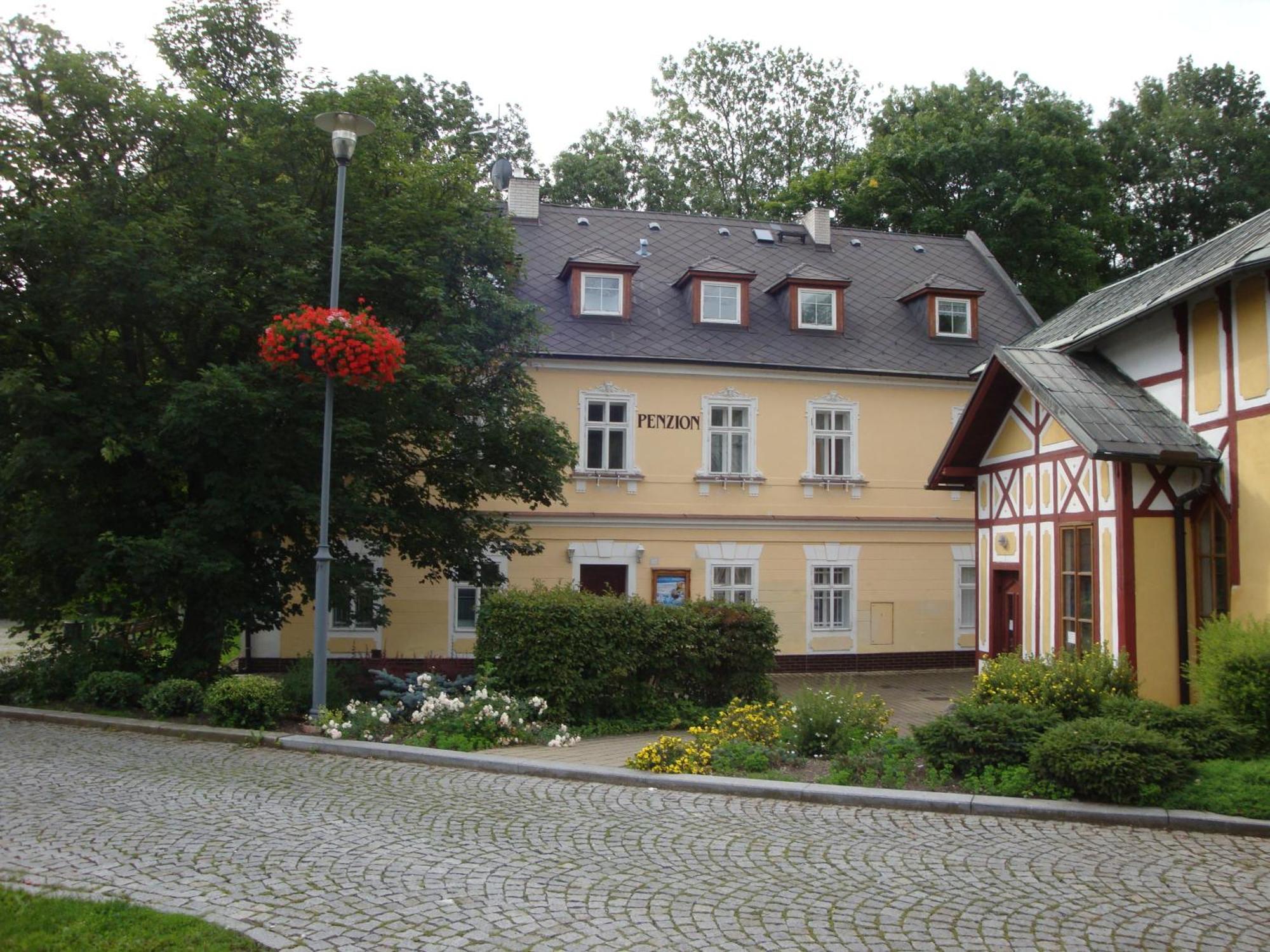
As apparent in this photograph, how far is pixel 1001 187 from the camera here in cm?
3312

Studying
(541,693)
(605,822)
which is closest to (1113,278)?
(541,693)

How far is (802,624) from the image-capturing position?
75.2ft

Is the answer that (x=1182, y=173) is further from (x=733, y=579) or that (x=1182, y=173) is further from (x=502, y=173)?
(x=733, y=579)

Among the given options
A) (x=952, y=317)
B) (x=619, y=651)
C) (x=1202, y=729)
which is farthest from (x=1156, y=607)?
(x=952, y=317)

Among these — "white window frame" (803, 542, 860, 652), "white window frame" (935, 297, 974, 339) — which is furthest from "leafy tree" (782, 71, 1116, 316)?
"white window frame" (803, 542, 860, 652)

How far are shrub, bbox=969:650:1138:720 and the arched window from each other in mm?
1506

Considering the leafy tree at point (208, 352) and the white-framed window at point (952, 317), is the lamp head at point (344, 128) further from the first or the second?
the white-framed window at point (952, 317)

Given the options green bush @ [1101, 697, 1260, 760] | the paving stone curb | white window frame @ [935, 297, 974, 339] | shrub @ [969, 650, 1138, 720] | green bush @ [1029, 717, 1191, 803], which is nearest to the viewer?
the paving stone curb

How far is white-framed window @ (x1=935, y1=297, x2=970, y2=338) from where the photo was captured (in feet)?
82.6

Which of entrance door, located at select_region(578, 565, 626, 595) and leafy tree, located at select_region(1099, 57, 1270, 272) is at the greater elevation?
leafy tree, located at select_region(1099, 57, 1270, 272)

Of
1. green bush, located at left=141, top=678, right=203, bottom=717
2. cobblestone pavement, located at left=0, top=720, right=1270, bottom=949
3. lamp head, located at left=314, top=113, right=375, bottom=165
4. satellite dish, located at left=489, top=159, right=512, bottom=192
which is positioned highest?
satellite dish, located at left=489, top=159, right=512, bottom=192

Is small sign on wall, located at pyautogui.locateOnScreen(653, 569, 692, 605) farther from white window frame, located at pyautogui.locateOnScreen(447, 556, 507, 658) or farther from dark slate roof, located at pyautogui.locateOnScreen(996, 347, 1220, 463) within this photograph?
dark slate roof, located at pyautogui.locateOnScreen(996, 347, 1220, 463)

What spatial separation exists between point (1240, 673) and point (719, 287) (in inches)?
638

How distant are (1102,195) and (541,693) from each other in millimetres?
28806
